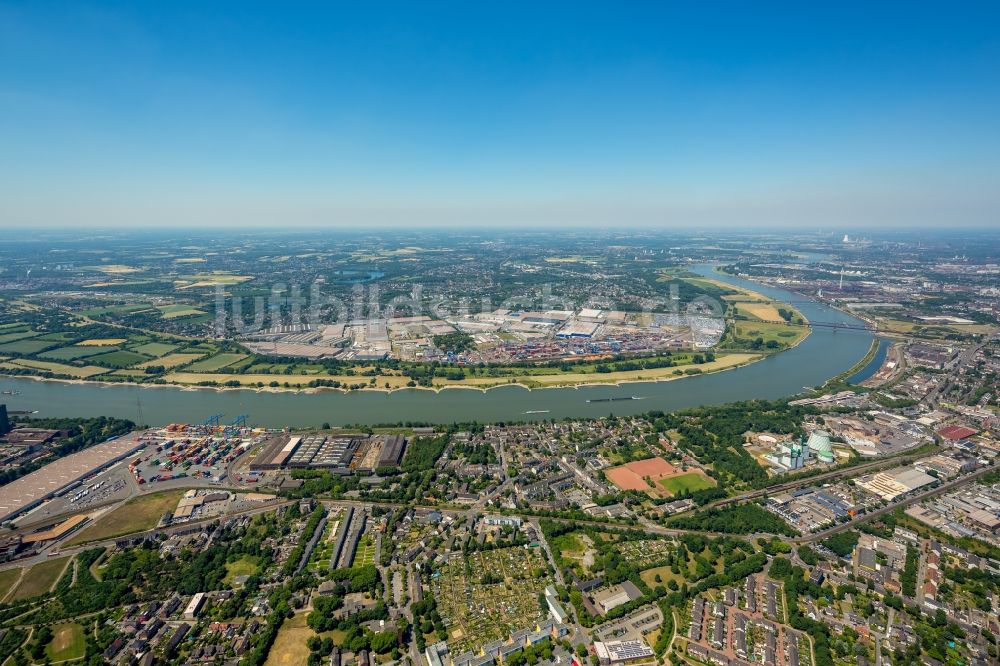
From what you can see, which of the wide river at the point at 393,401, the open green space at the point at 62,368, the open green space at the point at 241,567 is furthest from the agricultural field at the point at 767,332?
the open green space at the point at 62,368

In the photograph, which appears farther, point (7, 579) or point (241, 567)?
point (241, 567)

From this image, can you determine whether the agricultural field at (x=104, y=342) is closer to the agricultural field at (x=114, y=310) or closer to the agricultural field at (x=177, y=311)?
the agricultural field at (x=177, y=311)

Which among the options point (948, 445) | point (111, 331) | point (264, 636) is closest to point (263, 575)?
point (264, 636)

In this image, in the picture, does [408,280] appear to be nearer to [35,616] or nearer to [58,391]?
[58,391]

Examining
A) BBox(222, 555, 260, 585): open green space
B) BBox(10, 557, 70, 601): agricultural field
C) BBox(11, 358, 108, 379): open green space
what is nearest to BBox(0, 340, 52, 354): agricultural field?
BBox(11, 358, 108, 379): open green space

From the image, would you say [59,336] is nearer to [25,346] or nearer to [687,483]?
[25,346]

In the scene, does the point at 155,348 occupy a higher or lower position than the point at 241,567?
higher

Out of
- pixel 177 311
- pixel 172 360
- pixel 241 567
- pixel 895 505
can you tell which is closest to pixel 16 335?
pixel 177 311
